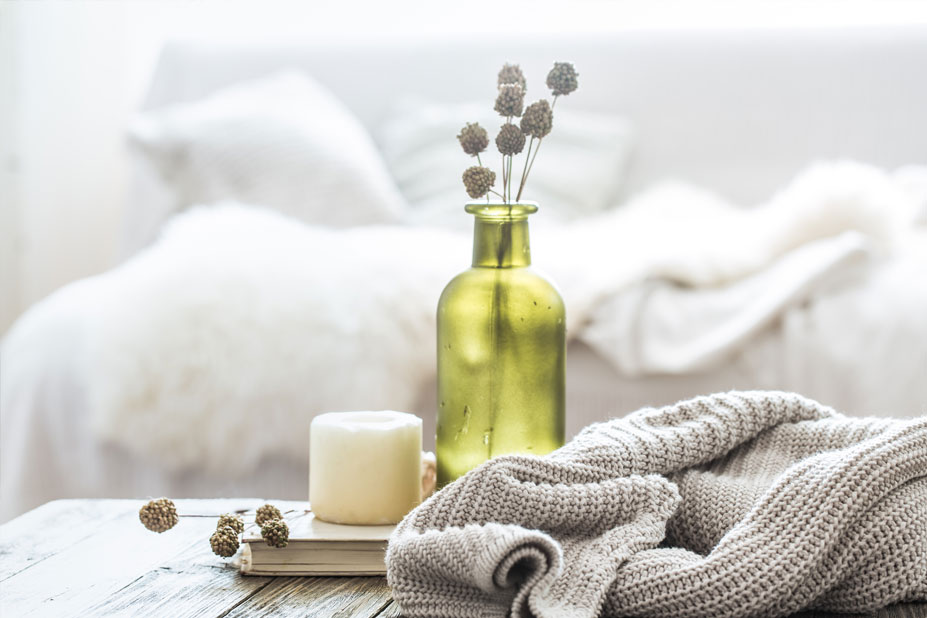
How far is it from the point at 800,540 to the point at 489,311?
Result: 27cm

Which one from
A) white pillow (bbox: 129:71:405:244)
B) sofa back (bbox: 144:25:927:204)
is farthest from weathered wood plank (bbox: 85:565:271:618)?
sofa back (bbox: 144:25:927:204)

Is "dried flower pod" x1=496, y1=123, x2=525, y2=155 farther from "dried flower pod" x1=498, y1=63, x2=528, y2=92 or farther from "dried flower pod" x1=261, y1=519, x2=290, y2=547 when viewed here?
"dried flower pod" x1=261, y1=519, x2=290, y2=547

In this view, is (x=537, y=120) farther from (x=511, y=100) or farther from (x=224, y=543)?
(x=224, y=543)

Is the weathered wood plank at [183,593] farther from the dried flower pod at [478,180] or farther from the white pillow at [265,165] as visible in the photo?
the white pillow at [265,165]

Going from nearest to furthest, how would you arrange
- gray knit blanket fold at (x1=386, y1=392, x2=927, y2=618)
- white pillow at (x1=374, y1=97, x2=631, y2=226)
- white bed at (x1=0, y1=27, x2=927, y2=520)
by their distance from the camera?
gray knit blanket fold at (x1=386, y1=392, x2=927, y2=618) → white bed at (x1=0, y1=27, x2=927, y2=520) → white pillow at (x1=374, y1=97, x2=631, y2=226)

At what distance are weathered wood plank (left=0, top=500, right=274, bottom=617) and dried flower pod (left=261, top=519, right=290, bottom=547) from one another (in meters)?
0.08

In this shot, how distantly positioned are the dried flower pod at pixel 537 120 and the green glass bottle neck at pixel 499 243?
2.6 inches

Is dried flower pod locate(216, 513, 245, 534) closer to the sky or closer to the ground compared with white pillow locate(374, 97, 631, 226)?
closer to the ground

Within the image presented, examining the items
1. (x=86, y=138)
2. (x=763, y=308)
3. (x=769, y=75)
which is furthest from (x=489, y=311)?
(x=86, y=138)

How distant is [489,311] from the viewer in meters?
0.76

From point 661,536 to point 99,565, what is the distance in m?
0.37

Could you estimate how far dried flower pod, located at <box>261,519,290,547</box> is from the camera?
68cm

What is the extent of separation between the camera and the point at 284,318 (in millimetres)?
1503

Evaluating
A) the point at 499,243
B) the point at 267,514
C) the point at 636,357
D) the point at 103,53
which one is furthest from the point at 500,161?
the point at 267,514
